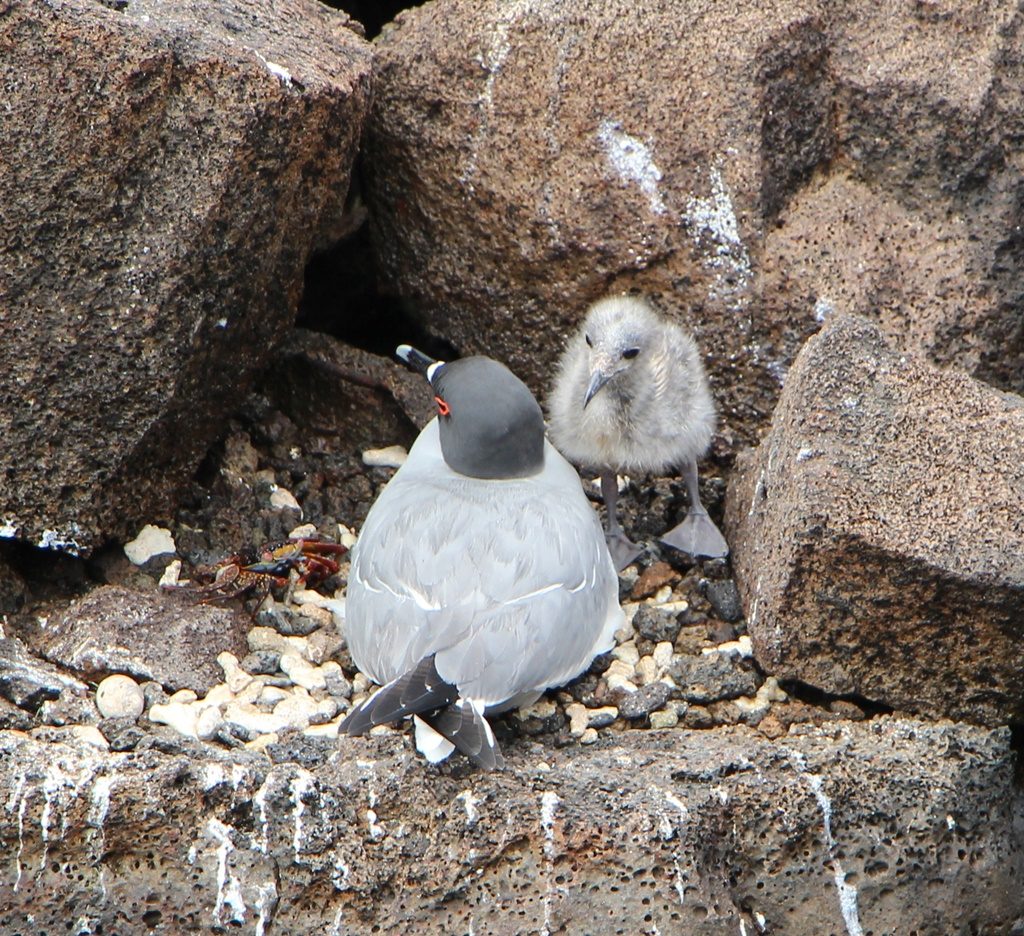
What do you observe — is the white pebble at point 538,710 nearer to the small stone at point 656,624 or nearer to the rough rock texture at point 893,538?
the small stone at point 656,624

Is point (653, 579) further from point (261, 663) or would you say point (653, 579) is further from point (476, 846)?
point (476, 846)

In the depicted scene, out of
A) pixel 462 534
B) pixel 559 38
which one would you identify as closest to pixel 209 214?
pixel 462 534

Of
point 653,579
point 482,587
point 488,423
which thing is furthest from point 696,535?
point 482,587

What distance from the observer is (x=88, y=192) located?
4.36 m

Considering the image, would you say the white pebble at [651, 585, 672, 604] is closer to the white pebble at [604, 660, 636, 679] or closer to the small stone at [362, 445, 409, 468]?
the white pebble at [604, 660, 636, 679]

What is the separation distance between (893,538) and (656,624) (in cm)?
94

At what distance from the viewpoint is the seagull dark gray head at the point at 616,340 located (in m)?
5.08

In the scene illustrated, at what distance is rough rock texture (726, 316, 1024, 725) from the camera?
4152 millimetres

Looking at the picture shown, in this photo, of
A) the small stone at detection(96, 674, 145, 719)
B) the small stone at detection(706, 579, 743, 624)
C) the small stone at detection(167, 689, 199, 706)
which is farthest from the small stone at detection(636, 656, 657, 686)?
the small stone at detection(96, 674, 145, 719)

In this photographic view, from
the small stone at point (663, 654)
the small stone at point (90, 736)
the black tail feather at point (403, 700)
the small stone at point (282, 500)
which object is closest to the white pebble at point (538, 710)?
the small stone at point (663, 654)

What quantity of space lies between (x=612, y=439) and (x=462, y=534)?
942 mm

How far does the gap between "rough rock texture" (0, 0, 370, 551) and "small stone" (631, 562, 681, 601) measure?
1.49 metres

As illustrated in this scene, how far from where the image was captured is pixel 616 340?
5090 millimetres

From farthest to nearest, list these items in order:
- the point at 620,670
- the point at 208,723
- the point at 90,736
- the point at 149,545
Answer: the point at 149,545
the point at 620,670
the point at 208,723
the point at 90,736
